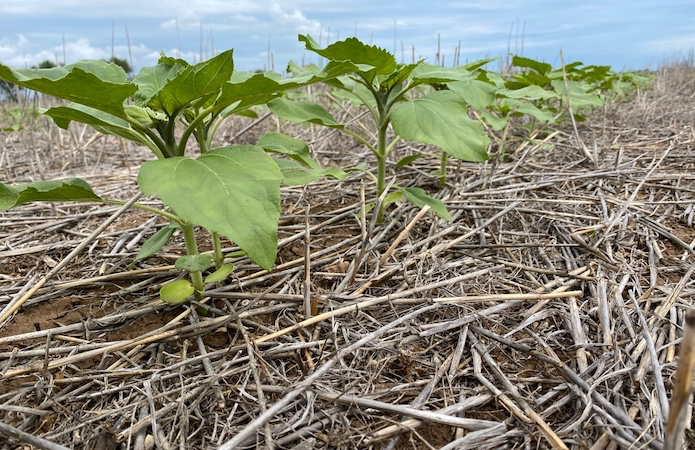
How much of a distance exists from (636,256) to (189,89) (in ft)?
5.52

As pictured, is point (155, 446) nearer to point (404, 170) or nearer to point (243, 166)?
point (243, 166)

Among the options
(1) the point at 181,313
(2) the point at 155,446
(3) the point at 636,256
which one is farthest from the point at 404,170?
(2) the point at 155,446

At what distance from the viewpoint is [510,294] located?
4.86 feet

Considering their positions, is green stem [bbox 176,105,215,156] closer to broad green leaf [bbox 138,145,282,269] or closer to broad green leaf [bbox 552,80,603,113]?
broad green leaf [bbox 138,145,282,269]

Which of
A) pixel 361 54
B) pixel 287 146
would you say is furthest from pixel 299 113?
pixel 361 54

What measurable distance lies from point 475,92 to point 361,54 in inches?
26.4

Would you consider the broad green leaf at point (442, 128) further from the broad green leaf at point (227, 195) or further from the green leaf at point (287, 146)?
the broad green leaf at point (227, 195)

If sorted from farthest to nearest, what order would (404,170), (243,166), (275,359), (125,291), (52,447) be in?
1. (404,170)
2. (125,291)
3. (275,359)
4. (243,166)
5. (52,447)

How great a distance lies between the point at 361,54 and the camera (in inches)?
62.5

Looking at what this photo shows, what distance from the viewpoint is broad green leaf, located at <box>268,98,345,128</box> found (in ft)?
5.69

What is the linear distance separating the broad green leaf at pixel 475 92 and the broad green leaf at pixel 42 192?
1.44m

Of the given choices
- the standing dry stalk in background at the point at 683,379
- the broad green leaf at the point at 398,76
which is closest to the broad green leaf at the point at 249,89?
the broad green leaf at the point at 398,76

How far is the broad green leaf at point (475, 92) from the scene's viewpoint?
1973mm

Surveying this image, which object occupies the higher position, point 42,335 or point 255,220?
point 255,220
